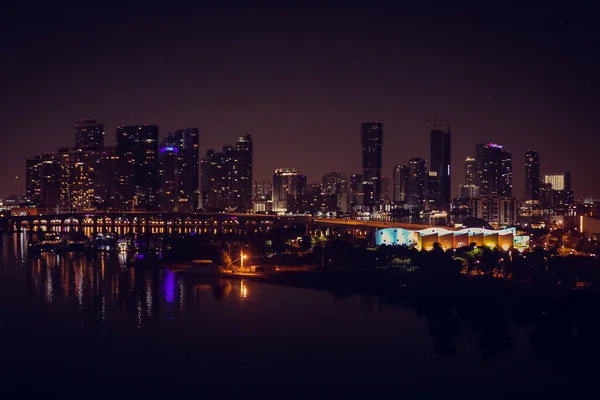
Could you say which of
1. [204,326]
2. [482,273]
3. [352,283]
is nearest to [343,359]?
[204,326]

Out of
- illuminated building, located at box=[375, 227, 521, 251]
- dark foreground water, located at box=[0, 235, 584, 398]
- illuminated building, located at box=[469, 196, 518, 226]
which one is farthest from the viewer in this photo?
illuminated building, located at box=[469, 196, 518, 226]

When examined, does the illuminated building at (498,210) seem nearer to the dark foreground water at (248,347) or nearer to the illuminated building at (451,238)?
the illuminated building at (451,238)

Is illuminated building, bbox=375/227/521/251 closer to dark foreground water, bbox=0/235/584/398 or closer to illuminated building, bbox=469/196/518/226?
dark foreground water, bbox=0/235/584/398

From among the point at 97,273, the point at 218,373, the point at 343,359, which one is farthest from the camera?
the point at 97,273

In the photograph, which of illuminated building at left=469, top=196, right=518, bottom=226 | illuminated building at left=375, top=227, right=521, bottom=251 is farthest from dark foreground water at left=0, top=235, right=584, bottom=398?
illuminated building at left=469, top=196, right=518, bottom=226

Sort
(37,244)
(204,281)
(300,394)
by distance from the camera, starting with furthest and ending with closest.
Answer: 1. (37,244)
2. (204,281)
3. (300,394)

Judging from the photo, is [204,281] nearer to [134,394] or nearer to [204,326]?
[204,326]
